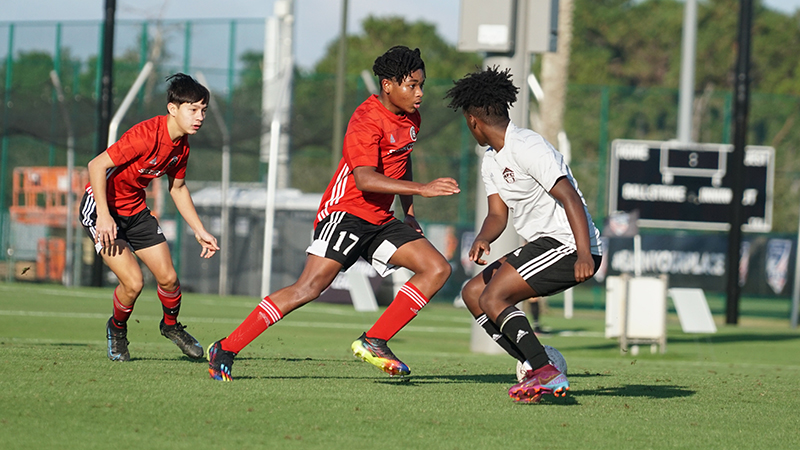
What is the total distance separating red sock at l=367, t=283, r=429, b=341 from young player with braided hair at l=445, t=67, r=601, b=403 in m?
0.42

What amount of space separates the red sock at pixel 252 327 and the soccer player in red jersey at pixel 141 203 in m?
0.96

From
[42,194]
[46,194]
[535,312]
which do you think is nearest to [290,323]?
[535,312]

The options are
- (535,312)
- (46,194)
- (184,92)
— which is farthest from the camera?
(46,194)

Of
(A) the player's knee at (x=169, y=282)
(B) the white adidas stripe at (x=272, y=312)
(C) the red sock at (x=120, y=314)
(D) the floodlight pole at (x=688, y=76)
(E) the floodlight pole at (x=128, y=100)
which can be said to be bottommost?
(C) the red sock at (x=120, y=314)

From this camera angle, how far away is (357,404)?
589cm

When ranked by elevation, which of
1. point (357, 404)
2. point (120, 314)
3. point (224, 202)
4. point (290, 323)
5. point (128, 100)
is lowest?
point (290, 323)

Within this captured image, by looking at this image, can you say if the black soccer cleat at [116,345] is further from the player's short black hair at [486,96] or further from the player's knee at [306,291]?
the player's short black hair at [486,96]

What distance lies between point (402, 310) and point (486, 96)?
1.49 meters

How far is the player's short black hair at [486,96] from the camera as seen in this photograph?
20.6 ft

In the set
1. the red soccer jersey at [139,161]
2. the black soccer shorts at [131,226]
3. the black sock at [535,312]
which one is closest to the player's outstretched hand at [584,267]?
the red soccer jersey at [139,161]

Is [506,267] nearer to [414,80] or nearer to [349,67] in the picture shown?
[414,80]

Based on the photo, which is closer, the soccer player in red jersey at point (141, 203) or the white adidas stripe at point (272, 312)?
the white adidas stripe at point (272, 312)

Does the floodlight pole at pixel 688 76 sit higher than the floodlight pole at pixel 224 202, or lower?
higher

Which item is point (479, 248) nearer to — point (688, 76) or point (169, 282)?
point (169, 282)
